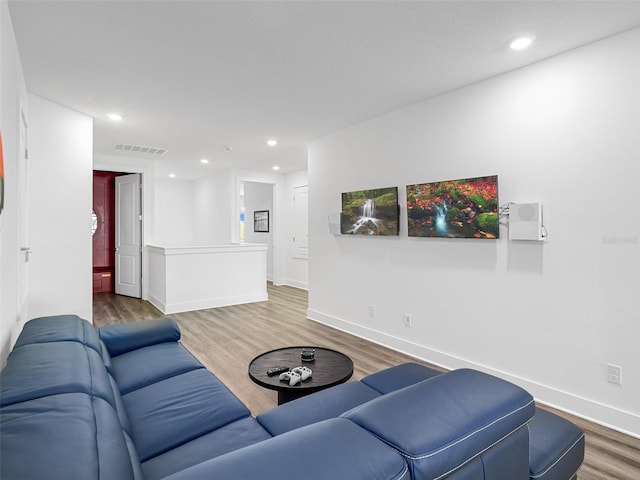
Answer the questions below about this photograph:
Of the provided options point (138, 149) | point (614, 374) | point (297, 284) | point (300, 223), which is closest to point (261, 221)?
point (300, 223)

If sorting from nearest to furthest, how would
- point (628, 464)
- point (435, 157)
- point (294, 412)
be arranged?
point (294, 412), point (628, 464), point (435, 157)

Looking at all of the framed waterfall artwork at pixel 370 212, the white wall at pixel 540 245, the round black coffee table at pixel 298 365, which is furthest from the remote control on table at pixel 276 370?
the framed waterfall artwork at pixel 370 212

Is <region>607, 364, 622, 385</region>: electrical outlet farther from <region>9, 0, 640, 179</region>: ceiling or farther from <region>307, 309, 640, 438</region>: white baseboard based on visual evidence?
<region>9, 0, 640, 179</region>: ceiling

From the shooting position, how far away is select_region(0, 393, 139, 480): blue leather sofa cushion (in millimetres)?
751

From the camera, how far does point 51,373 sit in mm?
1306

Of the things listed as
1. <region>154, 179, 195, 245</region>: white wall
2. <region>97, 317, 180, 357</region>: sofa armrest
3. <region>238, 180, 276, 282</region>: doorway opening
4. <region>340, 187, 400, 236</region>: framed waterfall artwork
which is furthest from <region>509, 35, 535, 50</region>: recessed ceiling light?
<region>154, 179, 195, 245</region>: white wall

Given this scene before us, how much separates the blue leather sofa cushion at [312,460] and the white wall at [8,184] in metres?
1.76

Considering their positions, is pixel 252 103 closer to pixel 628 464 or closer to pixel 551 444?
pixel 551 444

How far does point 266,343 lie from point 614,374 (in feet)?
10.1

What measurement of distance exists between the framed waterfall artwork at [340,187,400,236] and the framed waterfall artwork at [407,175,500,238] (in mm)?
207

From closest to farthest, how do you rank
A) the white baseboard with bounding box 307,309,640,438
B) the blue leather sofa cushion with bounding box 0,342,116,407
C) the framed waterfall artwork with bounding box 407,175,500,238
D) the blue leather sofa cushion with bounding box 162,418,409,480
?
the blue leather sofa cushion with bounding box 162,418,409,480
the blue leather sofa cushion with bounding box 0,342,116,407
the white baseboard with bounding box 307,309,640,438
the framed waterfall artwork with bounding box 407,175,500,238

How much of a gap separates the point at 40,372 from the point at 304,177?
6477mm

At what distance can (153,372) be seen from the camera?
80.3 inches

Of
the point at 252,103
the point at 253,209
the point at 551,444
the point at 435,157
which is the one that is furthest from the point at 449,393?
the point at 253,209
